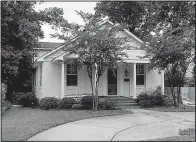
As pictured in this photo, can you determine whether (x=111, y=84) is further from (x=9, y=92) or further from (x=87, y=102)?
(x=9, y=92)

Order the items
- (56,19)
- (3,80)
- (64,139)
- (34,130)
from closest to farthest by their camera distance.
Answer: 1. (64,139)
2. (34,130)
3. (3,80)
4. (56,19)

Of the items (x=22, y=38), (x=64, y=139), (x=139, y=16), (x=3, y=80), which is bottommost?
(x=64, y=139)

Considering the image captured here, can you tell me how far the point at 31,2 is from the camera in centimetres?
2055

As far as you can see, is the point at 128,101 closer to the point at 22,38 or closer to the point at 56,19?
the point at 22,38

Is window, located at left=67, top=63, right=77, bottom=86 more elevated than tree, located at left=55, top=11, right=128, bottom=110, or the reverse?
tree, located at left=55, top=11, right=128, bottom=110

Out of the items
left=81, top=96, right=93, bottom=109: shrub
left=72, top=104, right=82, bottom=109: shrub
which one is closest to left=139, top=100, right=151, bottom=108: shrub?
left=81, top=96, right=93, bottom=109: shrub

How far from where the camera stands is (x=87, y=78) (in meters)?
19.5

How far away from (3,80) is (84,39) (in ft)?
33.3

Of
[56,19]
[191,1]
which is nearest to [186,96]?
[56,19]

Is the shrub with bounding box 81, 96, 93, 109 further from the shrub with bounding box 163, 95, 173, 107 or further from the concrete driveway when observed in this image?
the shrub with bounding box 163, 95, 173, 107

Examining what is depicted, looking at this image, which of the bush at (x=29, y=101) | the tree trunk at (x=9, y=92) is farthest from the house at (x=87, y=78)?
the tree trunk at (x=9, y=92)

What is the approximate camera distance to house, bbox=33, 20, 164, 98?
725 inches

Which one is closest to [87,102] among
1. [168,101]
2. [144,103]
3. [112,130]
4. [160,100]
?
[144,103]

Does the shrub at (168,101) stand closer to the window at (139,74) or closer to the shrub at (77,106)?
the window at (139,74)
